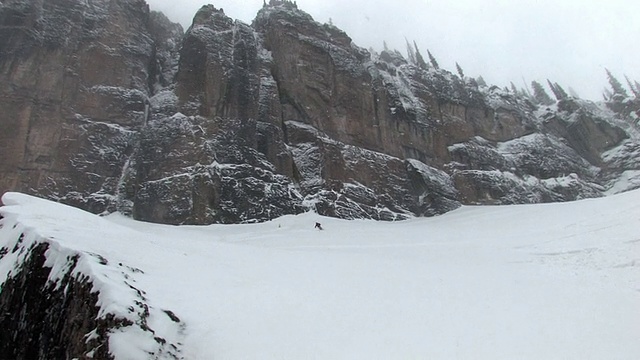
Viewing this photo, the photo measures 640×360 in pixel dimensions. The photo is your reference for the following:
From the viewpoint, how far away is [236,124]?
148 ft

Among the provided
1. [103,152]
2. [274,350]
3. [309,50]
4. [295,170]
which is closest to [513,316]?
[274,350]

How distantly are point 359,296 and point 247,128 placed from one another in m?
35.8

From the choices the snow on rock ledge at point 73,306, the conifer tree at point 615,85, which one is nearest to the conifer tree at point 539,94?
the conifer tree at point 615,85

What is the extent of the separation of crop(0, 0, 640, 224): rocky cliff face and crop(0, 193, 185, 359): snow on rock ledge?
93.9 ft

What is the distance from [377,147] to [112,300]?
47531 mm

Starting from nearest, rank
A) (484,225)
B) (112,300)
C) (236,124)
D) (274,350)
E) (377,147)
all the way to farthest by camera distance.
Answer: (112,300) < (274,350) < (484,225) < (236,124) < (377,147)

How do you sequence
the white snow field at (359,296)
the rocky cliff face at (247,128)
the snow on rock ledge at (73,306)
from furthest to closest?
the rocky cliff face at (247,128) < the white snow field at (359,296) < the snow on rock ledge at (73,306)

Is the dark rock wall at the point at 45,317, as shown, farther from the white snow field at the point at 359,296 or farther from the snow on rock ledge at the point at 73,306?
the white snow field at the point at 359,296

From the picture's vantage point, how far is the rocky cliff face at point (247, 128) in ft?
131

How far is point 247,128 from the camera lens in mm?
45344

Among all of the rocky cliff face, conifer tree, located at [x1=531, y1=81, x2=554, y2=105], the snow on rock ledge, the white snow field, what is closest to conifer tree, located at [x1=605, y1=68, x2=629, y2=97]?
conifer tree, located at [x1=531, y1=81, x2=554, y2=105]

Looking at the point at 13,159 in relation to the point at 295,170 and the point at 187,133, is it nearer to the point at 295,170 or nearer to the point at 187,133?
the point at 187,133

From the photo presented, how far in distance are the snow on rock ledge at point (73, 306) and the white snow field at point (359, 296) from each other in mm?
51

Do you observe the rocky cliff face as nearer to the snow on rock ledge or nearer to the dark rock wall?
the snow on rock ledge
